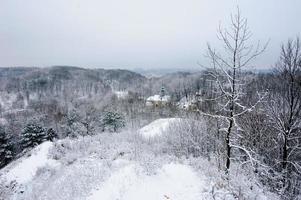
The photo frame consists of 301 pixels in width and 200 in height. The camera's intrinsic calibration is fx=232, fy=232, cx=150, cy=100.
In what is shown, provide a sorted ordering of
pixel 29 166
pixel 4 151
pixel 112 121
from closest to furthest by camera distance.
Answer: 1. pixel 29 166
2. pixel 4 151
3. pixel 112 121

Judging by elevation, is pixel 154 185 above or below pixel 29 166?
above

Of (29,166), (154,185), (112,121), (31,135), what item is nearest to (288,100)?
(154,185)

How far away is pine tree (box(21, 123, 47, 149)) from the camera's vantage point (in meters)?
29.5

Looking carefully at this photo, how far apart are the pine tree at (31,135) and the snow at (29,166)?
15528 mm

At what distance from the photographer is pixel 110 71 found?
163375 millimetres

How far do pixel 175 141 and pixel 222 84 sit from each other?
841 centimetres

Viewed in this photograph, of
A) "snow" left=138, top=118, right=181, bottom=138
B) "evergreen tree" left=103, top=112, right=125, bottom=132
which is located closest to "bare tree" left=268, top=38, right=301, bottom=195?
"snow" left=138, top=118, right=181, bottom=138

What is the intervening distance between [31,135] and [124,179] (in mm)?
25114

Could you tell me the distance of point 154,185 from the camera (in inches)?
328

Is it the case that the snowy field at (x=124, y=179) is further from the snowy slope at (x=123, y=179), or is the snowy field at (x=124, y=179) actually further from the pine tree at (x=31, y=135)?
the pine tree at (x=31, y=135)

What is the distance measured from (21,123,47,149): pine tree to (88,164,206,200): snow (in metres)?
24.3

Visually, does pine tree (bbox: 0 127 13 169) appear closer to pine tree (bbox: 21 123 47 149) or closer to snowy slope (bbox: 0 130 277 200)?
pine tree (bbox: 21 123 47 149)

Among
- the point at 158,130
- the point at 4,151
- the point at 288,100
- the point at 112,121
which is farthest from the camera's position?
the point at 112,121

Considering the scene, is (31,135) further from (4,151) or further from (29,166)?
(29,166)
